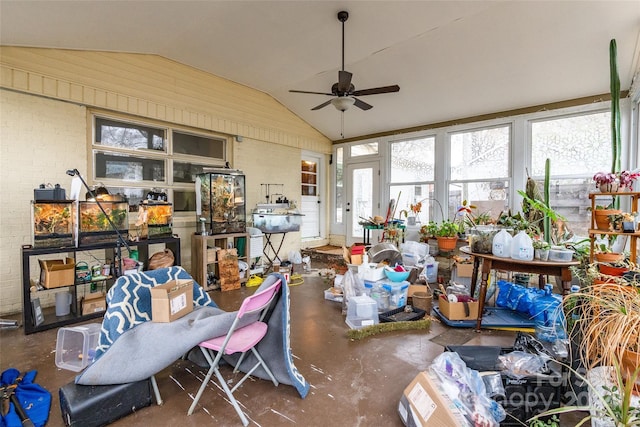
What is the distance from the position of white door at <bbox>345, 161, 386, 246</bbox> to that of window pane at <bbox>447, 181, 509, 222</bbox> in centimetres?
156

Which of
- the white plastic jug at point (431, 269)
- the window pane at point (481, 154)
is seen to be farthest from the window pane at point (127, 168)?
the window pane at point (481, 154)

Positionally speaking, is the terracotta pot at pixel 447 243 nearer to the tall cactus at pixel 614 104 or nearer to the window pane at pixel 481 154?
the window pane at pixel 481 154

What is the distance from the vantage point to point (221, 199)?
4.65m

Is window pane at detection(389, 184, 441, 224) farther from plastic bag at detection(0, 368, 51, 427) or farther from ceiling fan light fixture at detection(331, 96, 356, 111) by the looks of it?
plastic bag at detection(0, 368, 51, 427)

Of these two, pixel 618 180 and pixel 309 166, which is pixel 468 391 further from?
pixel 309 166

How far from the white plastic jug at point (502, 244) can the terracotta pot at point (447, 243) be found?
1.91 meters

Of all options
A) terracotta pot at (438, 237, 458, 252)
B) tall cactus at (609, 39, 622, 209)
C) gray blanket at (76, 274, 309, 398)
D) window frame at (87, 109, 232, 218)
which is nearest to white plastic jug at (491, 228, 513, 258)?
tall cactus at (609, 39, 622, 209)

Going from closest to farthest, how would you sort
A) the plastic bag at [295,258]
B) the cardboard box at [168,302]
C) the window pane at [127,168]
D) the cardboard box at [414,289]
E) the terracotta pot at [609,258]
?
1. the cardboard box at [168,302]
2. the terracotta pot at [609,258]
3. the cardboard box at [414,289]
4. the window pane at [127,168]
5. the plastic bag at [295,258]

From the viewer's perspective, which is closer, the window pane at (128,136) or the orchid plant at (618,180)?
the orchid plant at (618,180)

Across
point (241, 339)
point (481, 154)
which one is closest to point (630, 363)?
point (241, 339)

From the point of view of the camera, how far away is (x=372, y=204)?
682 centimetres

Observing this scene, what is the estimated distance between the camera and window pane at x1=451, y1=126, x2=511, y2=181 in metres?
5.19

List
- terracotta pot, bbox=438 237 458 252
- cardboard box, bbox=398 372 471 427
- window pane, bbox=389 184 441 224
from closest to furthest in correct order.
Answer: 1. cardboard box, bbox=398 372 471 427
2. terracotta pot, bbox=438 237 458 252
3. window pane, bbox=389 184 441 224

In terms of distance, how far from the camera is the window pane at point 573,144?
4.38m
